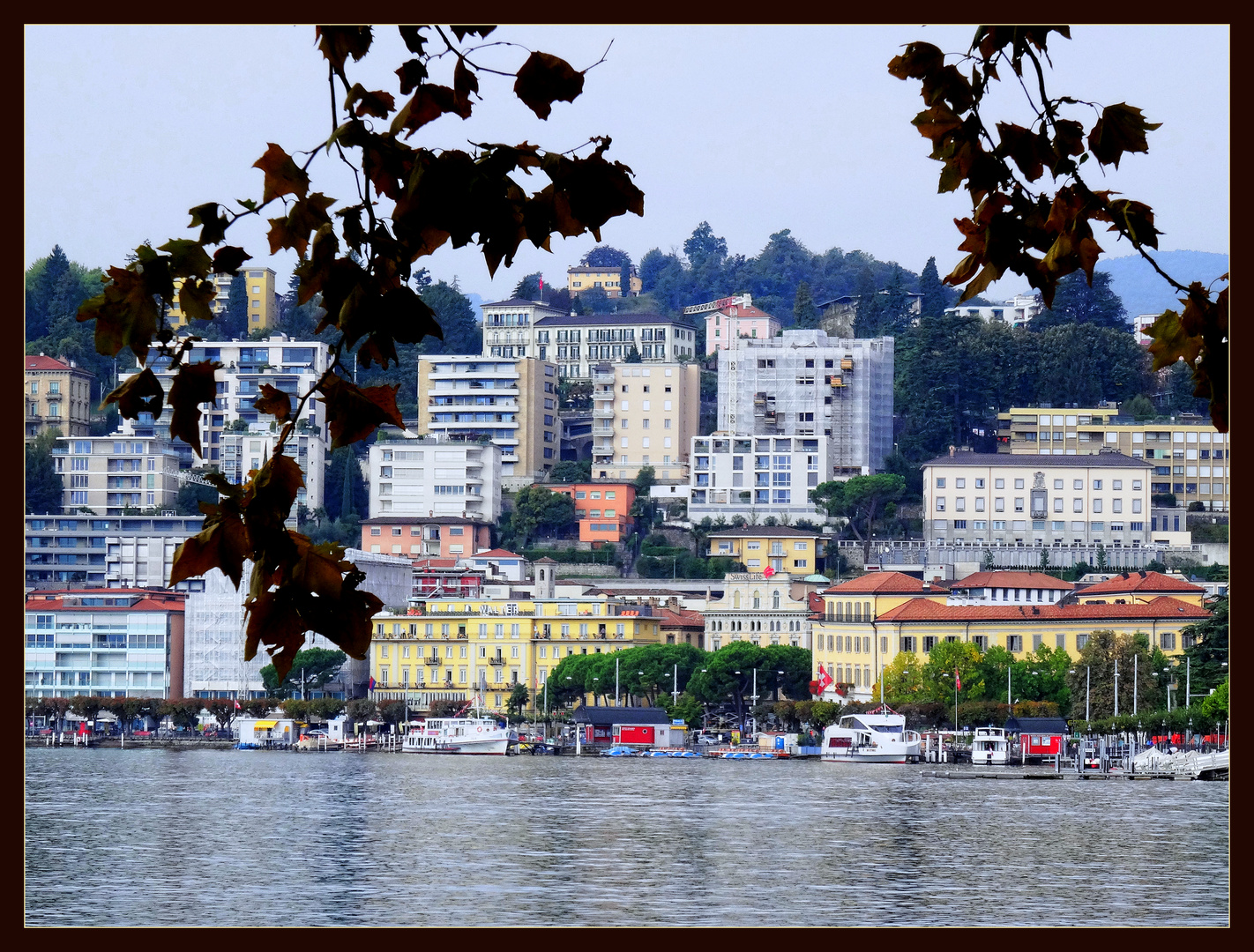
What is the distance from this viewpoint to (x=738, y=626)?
175ft

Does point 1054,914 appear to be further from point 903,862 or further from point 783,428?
point 783,428

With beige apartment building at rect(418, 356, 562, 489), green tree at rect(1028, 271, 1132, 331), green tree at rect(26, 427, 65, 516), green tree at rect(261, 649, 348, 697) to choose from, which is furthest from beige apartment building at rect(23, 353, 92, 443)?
green tree at rect(1028, 271, 1132, 331)

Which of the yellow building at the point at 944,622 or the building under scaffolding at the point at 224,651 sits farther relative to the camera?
the building under scaffolding at the point at 224,651

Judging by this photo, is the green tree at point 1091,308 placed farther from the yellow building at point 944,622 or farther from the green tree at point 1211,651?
the green tree at point 1211,651

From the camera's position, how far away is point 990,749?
143 ft

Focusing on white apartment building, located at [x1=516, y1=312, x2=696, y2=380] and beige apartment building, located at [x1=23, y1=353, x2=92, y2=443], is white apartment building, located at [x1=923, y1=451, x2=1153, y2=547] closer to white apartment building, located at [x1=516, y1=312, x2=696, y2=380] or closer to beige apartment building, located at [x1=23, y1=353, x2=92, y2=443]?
white apartment building, located at [x1=516, y1=312, x2=696, y2=380]

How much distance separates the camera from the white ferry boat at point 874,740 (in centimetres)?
4553

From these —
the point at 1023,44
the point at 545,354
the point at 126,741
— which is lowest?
the point at 126,741

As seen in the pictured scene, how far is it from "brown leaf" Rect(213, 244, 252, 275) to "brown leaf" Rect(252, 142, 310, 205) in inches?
2.7

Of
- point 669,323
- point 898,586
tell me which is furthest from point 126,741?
point 669,323

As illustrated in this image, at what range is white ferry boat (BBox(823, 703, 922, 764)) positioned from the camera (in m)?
45.5

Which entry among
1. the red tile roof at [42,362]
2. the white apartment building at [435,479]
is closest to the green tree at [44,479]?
the red tile roof at [42,362]

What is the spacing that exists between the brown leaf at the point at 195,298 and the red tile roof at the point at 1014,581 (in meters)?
48.0
